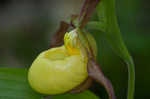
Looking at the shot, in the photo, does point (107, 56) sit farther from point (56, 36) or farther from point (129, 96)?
point (129, 96)

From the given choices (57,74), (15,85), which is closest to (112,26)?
(57,74)

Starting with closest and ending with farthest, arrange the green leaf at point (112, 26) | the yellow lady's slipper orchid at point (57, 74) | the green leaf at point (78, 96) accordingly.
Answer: the green leaf at point (112, 26) → the yellow lady's slipper orchid at point (57, 74) → the green leaf at point (78, 96)

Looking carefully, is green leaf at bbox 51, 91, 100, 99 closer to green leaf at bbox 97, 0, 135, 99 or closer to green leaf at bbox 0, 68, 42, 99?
green leaf at bbox 0, 68, 42, 99

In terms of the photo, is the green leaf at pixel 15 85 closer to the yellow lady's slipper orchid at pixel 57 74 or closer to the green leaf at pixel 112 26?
the yellow lady's slipper orchid at pixel 57 74

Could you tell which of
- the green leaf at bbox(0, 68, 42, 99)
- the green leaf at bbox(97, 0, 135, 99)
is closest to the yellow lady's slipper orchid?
the green leaf at bbox(0, 68, 42, 99)

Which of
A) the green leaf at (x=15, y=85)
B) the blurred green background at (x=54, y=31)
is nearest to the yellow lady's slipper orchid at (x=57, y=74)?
the green leaf at (x=15, y=85)

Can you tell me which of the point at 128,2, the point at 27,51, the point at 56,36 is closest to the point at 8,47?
the point at 27,51
